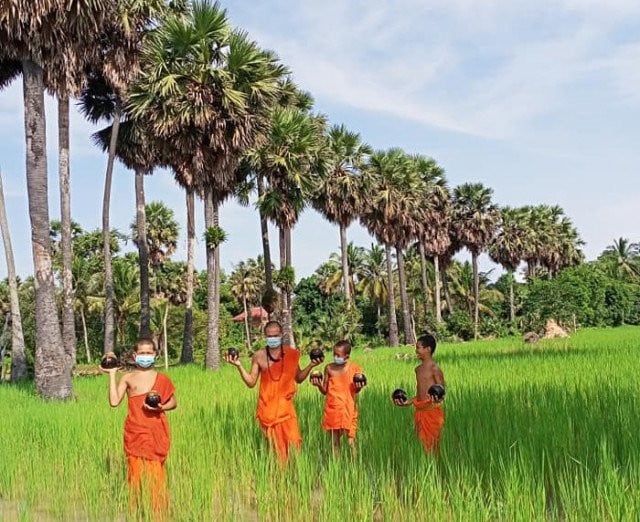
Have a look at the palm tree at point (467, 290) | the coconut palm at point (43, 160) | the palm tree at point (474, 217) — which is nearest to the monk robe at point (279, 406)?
the coconut palm at point (43, 160)

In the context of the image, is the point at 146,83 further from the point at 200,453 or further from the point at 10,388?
the point at 200,453

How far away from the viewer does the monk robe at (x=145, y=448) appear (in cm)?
550

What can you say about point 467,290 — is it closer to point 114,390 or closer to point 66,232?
point 66,232

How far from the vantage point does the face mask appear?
655 cm

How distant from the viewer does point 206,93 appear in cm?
2269

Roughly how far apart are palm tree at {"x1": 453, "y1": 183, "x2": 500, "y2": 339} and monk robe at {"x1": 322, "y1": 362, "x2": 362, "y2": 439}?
45.5 m

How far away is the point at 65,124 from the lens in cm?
2314

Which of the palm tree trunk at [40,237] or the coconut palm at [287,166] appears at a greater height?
the coconut palm at [287,166]

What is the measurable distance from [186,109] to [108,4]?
767cm

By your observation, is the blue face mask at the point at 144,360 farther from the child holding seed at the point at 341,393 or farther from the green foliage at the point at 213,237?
the green foliage at the point at 213,237

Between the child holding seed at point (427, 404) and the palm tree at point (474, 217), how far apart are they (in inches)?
1807

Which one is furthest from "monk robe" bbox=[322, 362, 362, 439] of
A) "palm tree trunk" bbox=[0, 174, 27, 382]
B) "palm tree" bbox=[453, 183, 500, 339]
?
"palm tree" bbox=[453, 183, 500, 339]

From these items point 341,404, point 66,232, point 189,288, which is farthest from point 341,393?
point 189,288

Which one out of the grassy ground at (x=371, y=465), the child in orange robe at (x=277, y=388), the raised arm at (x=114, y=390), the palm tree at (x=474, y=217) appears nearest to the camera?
the grassy ground at (x=371, y=465)
